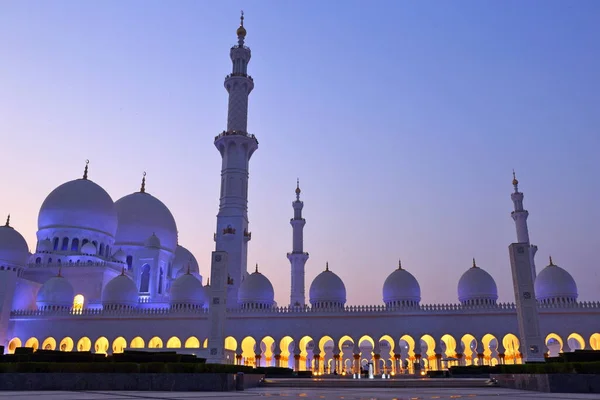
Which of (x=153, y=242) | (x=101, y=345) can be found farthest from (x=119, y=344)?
(x=153, y=242)

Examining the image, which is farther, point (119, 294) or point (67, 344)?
point (119, 294)

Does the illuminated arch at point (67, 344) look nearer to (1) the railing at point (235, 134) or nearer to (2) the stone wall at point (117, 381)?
(1) the railing at point (235, 134)

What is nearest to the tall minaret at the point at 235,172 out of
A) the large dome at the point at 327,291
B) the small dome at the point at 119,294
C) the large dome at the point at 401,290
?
the large dome at the point at 327,291

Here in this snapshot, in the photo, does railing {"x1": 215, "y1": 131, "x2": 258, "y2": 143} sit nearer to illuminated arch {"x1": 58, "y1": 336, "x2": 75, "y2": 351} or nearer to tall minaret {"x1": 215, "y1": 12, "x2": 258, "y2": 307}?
tall minaret {"x1": 215, "y1": 12, "x2": 258, "y2": 307}

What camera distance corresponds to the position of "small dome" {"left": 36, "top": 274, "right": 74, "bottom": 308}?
1284 inches

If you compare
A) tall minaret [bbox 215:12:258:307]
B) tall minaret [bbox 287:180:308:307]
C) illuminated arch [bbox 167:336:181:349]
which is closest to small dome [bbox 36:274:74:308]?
illuminated arch [bbox 167:336:181:349]

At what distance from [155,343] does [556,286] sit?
23.5 meters

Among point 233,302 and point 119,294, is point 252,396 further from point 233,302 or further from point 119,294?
point 119,294

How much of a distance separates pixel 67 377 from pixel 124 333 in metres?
19.1

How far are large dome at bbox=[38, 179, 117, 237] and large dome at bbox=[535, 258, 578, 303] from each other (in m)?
28.9

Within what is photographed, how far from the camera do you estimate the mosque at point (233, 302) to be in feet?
94.2

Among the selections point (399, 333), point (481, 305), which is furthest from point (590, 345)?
point (399, 333)

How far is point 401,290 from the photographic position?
30.8 meters

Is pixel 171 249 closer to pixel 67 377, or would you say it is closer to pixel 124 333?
pixel 124 333
